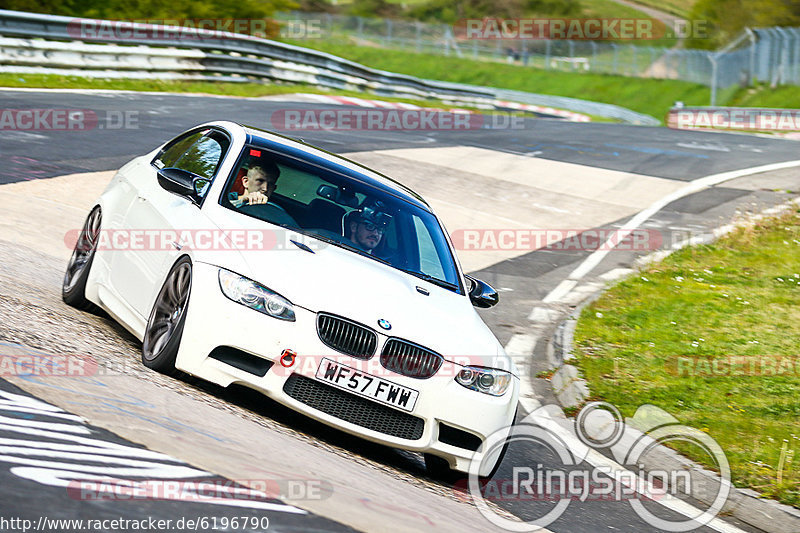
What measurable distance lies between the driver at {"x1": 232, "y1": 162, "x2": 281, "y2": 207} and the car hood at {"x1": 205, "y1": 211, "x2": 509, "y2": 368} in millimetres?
308

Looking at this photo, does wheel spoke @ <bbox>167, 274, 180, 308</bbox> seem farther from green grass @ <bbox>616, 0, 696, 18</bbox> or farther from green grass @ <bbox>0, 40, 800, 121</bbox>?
green grass @ <bbox>616, 0, 696, 18</bbox>

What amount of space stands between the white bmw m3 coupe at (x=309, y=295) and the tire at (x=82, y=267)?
0.02 meters

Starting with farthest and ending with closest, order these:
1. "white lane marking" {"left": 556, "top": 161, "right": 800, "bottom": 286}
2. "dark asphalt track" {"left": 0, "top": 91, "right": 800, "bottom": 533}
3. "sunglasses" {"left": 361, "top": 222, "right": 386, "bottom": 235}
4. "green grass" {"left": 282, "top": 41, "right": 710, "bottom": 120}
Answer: "green grass" {"left": 282, "top": 41, "right": 710, "bottom": 120} < "white lane marking" {"left": 556, "top": 161, "right": 800, "bottom": 286} < "sunglasses" {"left": 361, "top": 222, "right": 386, "bottom": 235} < "dark asphalt track" {"left": 0, "top": 91, "right": 800, "bottom": 533}

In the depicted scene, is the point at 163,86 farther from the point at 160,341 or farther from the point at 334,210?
the point at 160,341

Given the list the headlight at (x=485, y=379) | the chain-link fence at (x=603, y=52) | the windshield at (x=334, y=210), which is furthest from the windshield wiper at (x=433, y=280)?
the chain-link fence at (x=603, y=52)

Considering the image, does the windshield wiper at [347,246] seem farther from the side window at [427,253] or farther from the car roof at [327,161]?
the car roof at [327,161]

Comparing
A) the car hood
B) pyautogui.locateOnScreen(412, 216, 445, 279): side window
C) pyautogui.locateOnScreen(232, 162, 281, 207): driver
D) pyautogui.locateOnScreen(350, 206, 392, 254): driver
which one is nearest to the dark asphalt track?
the car hood

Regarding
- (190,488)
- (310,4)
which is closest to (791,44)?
(190,488)

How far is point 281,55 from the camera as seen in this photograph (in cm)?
2948

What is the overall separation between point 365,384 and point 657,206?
13.1 meters

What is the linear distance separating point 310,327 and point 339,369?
0.92ft

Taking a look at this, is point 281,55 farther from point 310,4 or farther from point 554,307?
point 310,4

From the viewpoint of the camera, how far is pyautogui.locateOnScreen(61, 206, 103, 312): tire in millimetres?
7438

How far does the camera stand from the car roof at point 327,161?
7.15m
